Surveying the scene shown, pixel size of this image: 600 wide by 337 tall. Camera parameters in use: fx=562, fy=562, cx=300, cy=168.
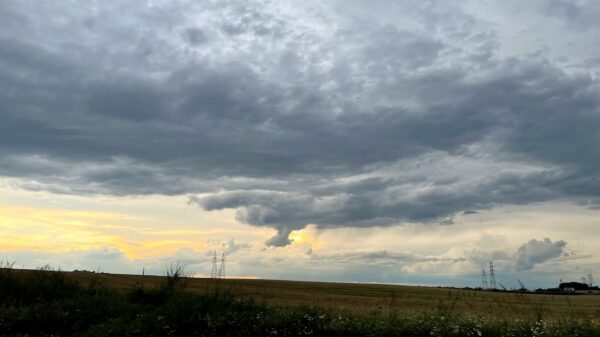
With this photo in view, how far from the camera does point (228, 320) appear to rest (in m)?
15.6

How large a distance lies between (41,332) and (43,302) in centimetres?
427

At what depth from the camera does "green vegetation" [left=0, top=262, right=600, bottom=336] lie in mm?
13758

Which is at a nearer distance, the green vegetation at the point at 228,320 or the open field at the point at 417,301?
the green vegetation at the point at 228,320

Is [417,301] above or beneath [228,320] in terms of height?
above

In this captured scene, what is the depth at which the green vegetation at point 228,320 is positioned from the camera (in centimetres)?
1376

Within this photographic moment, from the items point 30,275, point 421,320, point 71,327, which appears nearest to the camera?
point 421,320

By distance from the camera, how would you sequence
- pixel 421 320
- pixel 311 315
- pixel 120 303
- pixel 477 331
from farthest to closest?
pixel 120 303, pixel 311 315, pixel 421 320, pixel 477 331

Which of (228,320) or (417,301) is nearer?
(228,320)

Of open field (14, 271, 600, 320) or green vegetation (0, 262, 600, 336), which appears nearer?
green vegetation (0, 262, 600, 336)

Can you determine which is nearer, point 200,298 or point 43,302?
point 200,298

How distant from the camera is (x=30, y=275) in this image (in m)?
24.7

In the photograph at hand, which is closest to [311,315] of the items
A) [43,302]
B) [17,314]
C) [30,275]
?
[17,314]

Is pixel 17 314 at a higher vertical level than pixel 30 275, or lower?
lower

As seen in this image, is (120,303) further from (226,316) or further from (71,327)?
(226,316)
